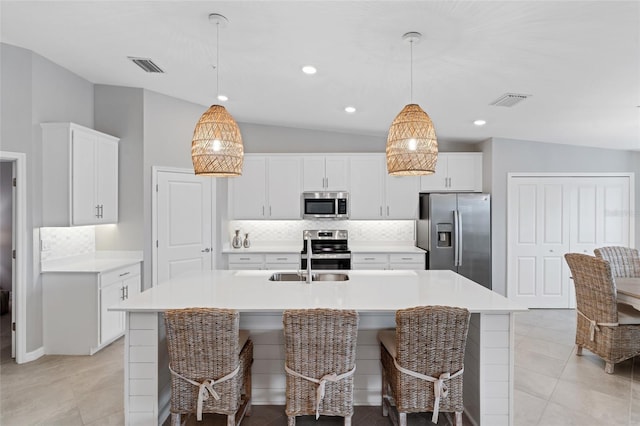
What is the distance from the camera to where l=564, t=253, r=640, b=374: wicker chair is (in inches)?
124

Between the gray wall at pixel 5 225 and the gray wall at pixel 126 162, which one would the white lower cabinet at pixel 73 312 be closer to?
the gray wall at pixel 126 162

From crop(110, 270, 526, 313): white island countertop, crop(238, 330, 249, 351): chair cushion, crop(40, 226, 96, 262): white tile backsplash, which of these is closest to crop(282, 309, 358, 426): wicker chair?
crop(110, 270, 526, 313): white island countertop

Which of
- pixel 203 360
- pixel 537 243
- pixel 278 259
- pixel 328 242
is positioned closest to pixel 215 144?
pixel 203 360

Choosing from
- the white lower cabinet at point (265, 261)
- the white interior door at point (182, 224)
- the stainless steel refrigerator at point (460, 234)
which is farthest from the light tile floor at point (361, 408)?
the white lower cabinet at point (265, 261)

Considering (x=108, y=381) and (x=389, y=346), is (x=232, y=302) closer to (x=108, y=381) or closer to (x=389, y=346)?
(x=389, y=346)

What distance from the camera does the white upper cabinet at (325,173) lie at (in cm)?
541

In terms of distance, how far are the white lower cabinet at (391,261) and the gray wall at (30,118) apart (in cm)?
376

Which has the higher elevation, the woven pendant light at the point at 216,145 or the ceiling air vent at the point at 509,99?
the ceiling air vent at the point at 509,99

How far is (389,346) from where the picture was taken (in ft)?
7.42

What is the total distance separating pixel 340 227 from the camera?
18.6 feet

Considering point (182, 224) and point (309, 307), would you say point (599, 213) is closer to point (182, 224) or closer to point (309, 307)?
point (309, 307)

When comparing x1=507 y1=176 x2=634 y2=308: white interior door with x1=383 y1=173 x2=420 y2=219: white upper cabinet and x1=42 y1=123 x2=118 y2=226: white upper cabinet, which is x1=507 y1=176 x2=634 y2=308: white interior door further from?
x1=42 y1=123 x2=118 y2=226: white upper cabinet

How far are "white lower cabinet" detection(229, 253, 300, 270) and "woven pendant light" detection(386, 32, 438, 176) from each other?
3.12 metres

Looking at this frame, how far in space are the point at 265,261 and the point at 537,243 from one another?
3.99m
